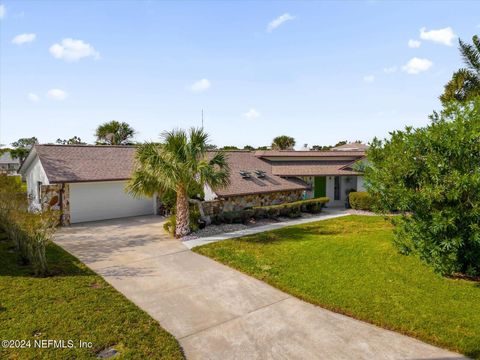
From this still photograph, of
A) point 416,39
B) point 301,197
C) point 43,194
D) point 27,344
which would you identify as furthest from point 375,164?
point 43,194

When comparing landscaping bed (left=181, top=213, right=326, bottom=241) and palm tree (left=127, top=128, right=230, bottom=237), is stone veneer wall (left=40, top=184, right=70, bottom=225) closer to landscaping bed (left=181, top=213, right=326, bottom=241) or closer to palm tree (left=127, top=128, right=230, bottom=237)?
palm tree (left=127, top=128, right=230, bottom=237)

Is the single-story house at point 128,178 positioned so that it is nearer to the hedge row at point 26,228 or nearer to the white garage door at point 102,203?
the white garage door at point 102,203

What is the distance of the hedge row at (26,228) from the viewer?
1001 centimetres

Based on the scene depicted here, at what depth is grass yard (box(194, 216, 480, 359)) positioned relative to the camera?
705 centimetres

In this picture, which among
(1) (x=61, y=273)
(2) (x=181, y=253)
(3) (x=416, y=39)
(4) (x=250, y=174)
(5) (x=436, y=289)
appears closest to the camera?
(5) (x=436, y=289)

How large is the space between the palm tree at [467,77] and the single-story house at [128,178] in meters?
8.53

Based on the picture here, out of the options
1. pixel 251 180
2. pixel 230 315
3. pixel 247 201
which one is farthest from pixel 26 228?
pixel 251 180

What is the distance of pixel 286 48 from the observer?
19750 millimetres

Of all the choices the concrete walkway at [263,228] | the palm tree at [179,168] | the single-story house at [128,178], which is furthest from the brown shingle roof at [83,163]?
the concrete walkway at [263,228]

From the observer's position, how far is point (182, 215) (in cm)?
1567

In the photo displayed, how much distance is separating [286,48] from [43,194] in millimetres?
17909

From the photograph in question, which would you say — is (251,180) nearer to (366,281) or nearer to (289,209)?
(289,209)

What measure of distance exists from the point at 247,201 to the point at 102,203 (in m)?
9.99

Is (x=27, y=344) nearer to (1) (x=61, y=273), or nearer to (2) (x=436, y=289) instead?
(1) (x=61, y=273)
